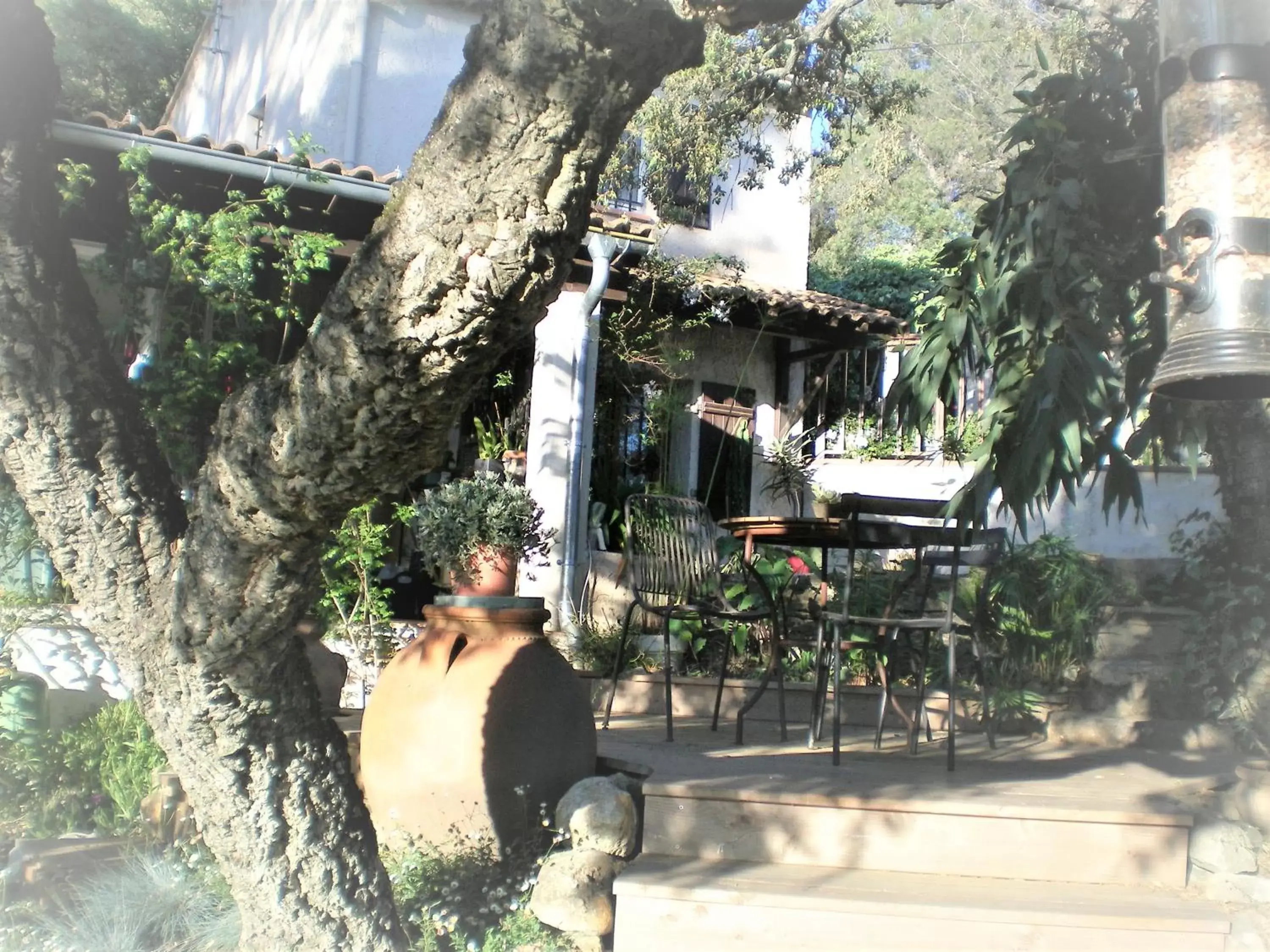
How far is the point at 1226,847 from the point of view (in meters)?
3.05

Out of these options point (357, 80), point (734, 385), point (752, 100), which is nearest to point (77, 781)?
point (752, 100)

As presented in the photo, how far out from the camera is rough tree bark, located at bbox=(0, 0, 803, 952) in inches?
66.9

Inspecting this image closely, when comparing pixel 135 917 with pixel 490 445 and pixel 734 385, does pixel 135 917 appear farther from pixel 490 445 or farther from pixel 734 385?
pixel 734 385

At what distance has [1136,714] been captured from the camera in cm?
518

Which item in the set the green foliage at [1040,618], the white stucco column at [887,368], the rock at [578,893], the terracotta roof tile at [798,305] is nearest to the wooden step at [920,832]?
the rock at [578,893]

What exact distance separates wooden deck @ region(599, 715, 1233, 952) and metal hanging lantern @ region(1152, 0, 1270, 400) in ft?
5.37

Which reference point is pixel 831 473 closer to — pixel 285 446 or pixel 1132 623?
pixel 1132 623

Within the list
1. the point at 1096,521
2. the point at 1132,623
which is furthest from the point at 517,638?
the point at 1096,521

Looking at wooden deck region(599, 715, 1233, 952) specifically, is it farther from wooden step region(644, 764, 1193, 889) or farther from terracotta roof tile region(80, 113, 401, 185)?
terracotta roof tile region(80, 113, 401, 185)

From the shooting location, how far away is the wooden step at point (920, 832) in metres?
3.17

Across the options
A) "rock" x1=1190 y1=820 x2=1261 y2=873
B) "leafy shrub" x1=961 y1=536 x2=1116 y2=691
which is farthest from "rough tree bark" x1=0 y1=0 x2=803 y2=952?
"leafy shrub" x1=961 y1=536 x2=1116 y2=691

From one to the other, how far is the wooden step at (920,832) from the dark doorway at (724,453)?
22.3ft

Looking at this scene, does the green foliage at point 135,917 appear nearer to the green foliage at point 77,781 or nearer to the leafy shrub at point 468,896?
the leafy shrub at point 468,896

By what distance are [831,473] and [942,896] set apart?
8.14m
